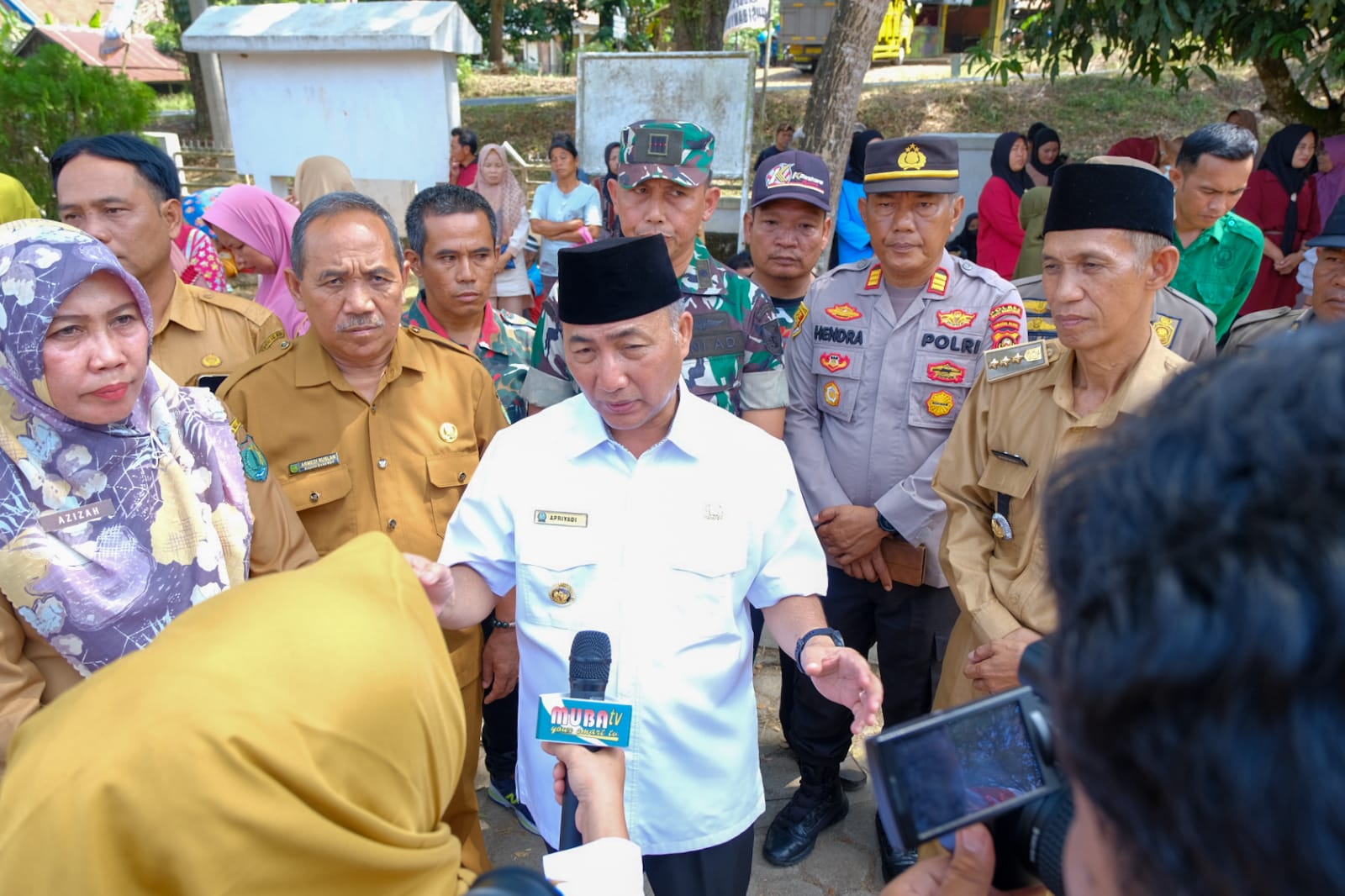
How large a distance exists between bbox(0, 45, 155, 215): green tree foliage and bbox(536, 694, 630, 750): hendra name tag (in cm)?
795

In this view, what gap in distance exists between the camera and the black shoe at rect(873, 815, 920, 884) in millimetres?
2768

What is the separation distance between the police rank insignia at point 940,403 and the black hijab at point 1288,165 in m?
5.07

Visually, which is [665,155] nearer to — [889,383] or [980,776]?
[889,383]

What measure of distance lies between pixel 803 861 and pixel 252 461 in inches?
86.1

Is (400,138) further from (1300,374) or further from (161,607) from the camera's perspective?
(1300,374)

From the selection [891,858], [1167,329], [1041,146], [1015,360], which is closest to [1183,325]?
[1167,329]

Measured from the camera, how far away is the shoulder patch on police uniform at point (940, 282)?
2.98m

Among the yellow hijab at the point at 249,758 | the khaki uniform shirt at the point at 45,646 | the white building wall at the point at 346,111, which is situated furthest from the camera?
the white building wall at the point at 346,111

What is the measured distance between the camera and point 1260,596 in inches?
19.5

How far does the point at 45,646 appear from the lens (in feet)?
6.00

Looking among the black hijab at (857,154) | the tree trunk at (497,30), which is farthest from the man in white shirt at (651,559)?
the tree trunk at (497,30)

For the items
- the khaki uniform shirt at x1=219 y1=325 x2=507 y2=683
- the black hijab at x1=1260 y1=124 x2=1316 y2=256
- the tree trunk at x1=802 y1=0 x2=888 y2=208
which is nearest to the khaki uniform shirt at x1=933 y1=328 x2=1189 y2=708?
the khaki uniform shirt at x1=219 y1=325 x2=507 y2=683

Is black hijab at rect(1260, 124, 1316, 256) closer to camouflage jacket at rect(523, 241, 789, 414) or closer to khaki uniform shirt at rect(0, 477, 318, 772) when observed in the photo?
camouflage jacket at rect(523, 241, 789, 414)

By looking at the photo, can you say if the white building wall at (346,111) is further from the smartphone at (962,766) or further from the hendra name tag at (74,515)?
the smartphone at (962,766)
